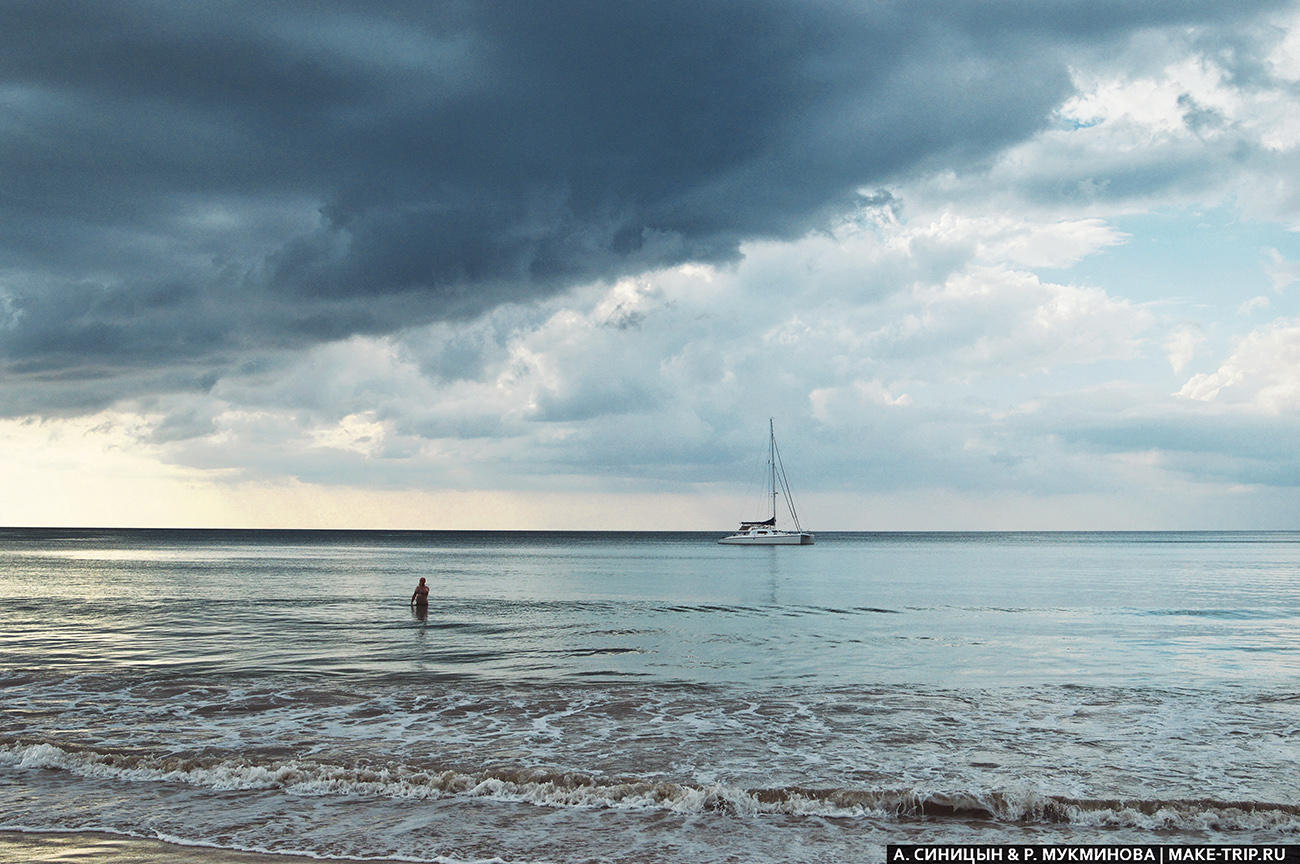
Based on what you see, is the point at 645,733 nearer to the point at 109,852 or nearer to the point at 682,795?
the point at 682,795

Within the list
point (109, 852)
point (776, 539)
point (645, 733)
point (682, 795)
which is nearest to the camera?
point (109, 852)

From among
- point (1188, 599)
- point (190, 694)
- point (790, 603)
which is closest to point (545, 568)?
point (790, 603)

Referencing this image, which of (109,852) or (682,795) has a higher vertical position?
(109,852)

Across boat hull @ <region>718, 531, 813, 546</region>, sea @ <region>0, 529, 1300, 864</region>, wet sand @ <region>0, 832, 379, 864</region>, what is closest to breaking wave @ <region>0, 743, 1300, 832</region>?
sea @ <region>0, 529, 1300, 864</region>

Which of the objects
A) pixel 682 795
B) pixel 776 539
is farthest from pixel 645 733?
pixel 776 539

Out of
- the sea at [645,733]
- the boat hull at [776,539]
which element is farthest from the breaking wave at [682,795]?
the boat hull at [776,539]

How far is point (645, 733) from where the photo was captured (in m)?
20.8

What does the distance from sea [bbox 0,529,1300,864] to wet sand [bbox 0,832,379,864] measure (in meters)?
0.47

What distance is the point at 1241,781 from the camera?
16.6 m

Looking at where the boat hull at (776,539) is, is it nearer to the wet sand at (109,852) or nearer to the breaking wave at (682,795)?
the breaking wave at (682,795)

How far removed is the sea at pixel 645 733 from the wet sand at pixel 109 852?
0.47 m

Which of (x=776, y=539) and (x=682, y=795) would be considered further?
(x=776, y=539)

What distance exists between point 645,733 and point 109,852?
38.3 feet

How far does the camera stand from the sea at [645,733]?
13.9m
